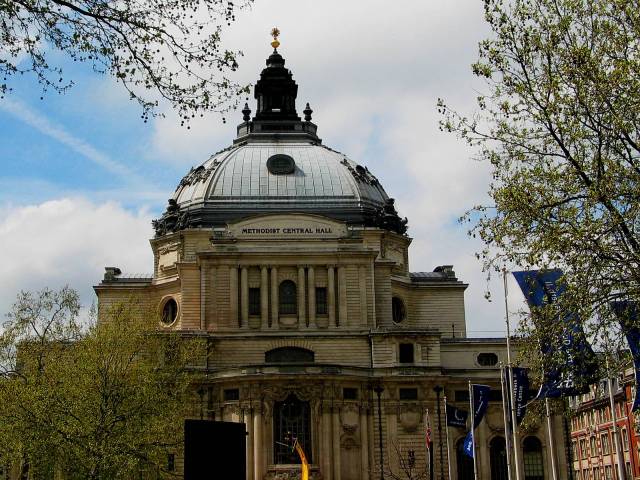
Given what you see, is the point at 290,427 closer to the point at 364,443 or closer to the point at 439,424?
the point at 364,443

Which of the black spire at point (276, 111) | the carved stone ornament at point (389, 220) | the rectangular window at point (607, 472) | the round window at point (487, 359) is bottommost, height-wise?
the rectangular window at point (607, 472)

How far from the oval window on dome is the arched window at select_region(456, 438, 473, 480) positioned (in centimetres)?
3421

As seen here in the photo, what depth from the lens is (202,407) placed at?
295ft

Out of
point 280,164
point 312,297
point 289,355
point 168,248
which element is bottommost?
point 289,355

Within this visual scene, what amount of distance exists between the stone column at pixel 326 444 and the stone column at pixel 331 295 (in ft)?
33.1

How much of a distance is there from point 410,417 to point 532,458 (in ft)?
40.2

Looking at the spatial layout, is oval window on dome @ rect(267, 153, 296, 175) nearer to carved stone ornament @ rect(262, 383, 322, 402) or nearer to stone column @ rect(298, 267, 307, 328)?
stone column @ rect(298, 267, 307, 328)

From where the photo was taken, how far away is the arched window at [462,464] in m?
92.9

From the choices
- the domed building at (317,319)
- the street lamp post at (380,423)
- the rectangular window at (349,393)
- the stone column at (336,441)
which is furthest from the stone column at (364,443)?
the stone column at (336,441)

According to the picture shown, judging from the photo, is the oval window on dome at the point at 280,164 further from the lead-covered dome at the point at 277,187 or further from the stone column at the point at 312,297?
the stone column at the point at 312,297

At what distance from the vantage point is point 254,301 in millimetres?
96562

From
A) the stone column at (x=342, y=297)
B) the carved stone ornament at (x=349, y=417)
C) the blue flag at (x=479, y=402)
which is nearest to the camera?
the blue flag at (x=479, y=402)

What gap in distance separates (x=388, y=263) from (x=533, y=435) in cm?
2156

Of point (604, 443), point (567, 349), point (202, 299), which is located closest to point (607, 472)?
point (604, 443)
